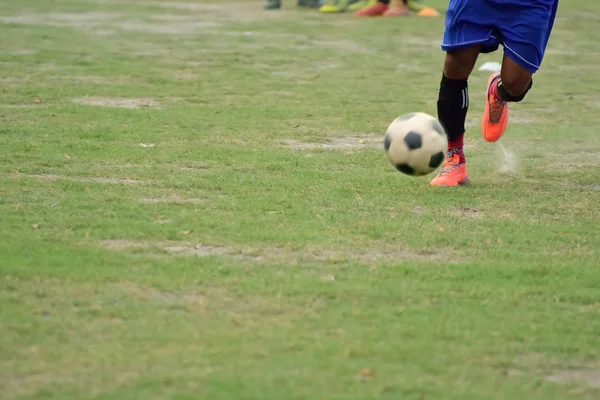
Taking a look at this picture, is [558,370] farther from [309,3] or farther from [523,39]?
[309,3]

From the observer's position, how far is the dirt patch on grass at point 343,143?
291 inches

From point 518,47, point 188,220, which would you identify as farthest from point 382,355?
point 518,47

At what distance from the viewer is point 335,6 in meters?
18.8

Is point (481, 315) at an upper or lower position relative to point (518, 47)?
lower

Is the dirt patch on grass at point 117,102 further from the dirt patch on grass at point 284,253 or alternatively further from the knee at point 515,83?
the dirt patch on grass at point 284,253

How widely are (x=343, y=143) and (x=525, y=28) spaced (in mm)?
1976

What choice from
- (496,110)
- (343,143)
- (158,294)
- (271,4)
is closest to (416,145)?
(496,110)

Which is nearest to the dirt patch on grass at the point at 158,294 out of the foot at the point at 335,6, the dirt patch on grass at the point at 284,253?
the dirt patch on grass at the point at 284,253

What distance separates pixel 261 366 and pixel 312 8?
16868 mm

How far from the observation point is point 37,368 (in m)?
3.30

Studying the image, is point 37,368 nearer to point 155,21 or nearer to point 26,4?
point 155,21

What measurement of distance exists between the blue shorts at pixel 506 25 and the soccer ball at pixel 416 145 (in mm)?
612

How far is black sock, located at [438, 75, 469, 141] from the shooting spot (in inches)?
249

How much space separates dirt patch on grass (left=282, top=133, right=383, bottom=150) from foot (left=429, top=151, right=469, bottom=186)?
48.3 inches
